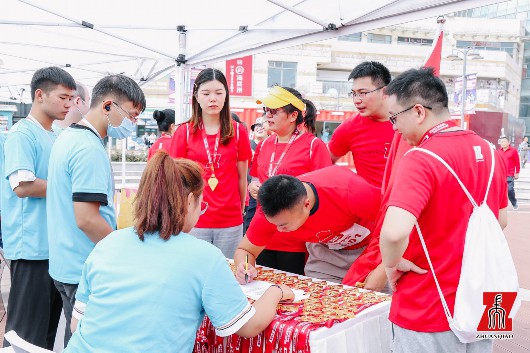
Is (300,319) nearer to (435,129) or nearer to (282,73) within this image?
(435,129)

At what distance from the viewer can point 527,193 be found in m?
14.6

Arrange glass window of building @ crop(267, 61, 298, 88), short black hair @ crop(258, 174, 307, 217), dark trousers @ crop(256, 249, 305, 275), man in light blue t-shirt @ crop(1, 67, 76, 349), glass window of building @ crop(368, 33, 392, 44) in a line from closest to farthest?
short black hair @ crop(258, 174, 307, 217), man in light blue t-shirt @ crop(1, 67, 76, 349), dark trousers @ crop(256, 249, 305, 275), glass window of building @ crop(267, 61, 298, 88), glass window of building @ crop(368, 33, 392, 44)

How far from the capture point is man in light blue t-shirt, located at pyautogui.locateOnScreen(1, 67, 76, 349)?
210 centimetres

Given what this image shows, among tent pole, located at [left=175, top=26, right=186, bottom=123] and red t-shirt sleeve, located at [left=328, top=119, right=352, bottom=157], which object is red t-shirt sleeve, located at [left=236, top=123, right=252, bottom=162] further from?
tent pole, located at [left=175, top=26, right=186, bottom=123]

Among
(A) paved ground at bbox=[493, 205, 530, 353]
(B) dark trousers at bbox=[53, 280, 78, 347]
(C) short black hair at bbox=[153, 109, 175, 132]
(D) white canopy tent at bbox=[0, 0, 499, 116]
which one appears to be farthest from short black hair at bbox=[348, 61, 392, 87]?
(C) short black hair at bbox=[153, 109, 175, 132]

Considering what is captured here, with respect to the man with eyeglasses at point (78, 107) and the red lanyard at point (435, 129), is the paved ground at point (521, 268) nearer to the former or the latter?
the red lanyard at point (435, 129)

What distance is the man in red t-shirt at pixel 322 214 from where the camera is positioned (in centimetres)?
189

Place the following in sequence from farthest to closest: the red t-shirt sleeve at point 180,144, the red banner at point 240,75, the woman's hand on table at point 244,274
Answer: the red banner at point 240,75 → the red t-shirt sleeve at point 180,144 → the woman's hand on table at point 244,274

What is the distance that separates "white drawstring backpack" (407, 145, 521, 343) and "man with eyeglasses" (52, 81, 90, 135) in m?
1.59

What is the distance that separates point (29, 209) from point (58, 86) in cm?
60

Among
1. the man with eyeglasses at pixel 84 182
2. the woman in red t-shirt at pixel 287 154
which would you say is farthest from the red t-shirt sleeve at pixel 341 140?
the man with eyeglasses at pixel 84 182

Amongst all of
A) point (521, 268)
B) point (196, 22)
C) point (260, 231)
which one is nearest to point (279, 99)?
point (260, 231)

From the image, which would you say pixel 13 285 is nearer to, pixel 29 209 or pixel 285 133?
pixel 29 209

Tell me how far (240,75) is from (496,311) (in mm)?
17875
